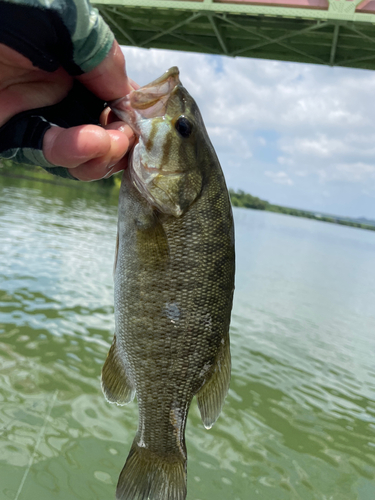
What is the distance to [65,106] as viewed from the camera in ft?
7.20

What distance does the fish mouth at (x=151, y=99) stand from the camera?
2.21 meters

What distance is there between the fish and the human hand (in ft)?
0.52

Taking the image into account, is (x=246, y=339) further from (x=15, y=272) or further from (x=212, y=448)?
(x=15, y=272)

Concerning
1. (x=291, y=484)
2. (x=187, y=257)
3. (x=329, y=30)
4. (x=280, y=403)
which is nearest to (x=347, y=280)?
(x=329, y=30)

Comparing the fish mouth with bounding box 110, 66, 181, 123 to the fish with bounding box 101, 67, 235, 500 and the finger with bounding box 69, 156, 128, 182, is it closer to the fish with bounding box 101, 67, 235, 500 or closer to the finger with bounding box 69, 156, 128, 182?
the fish with bounding box 101, 67, 235, 500

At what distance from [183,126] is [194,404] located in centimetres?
511

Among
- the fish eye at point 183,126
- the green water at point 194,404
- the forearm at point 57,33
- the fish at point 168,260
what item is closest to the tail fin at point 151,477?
the fish at point 168,260

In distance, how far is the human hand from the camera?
179 cm

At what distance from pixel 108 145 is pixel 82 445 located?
4403 mm

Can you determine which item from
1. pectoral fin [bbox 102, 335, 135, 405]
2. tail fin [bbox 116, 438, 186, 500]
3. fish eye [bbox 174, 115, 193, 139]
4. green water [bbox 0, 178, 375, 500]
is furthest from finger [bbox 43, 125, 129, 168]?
green water [bbox 0, 178, 375, 500]

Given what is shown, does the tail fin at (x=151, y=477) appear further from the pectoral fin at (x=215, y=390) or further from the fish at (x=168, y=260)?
the pectoral fin at (x=215, y=390)

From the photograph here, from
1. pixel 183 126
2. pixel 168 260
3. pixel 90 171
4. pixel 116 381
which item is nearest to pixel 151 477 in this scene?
pixel 116 381

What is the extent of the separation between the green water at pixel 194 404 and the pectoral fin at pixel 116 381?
2.65 m

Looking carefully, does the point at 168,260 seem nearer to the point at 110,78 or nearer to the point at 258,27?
the point at 110,78
